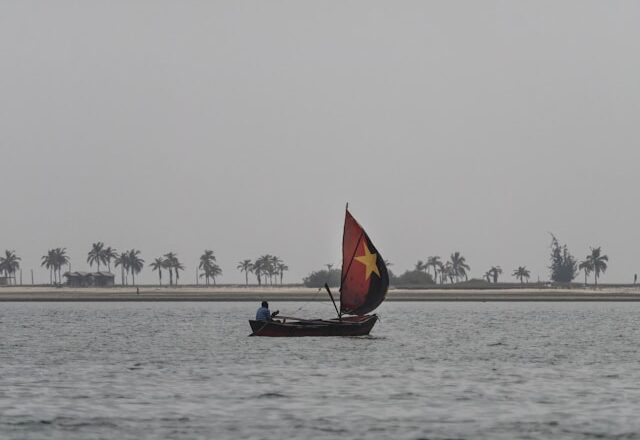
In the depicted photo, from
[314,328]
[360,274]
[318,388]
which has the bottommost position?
[318,388]

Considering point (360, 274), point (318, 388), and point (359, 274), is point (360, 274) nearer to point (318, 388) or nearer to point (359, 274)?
point (359, 274)

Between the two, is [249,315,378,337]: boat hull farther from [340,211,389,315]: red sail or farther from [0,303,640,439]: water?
[340,211,389,315]: red sail

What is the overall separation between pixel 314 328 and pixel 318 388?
1271 inches

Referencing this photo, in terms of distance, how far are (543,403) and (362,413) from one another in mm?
7046

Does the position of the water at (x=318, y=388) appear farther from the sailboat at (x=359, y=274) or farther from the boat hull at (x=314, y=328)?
the sailboat at (x=359, y=274)

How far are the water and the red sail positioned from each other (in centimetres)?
262

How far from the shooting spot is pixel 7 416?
3894cm

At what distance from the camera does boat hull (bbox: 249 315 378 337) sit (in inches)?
3161

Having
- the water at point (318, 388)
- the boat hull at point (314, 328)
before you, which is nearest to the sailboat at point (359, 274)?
the boat hull at point (314, 328)

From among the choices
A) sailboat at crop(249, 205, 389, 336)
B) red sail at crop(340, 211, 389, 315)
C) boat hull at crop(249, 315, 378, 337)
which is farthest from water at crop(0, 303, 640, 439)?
red sail at crop(340, 211, 389, 315)

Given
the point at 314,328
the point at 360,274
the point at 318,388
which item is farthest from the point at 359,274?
the point at 318,388

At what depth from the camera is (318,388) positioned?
48094 millimetres

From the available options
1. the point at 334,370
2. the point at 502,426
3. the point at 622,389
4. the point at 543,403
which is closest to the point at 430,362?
the point at 334,370

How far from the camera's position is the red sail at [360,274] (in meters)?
84.4
